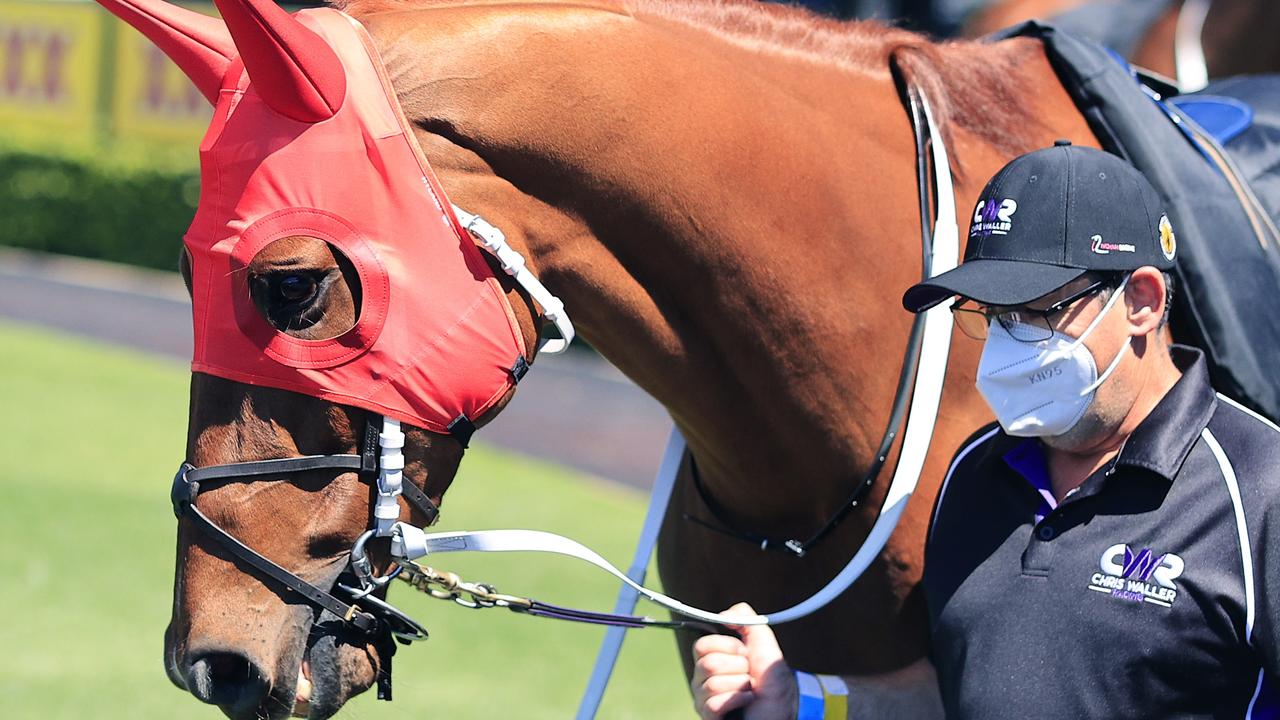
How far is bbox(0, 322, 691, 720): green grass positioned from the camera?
5.55m

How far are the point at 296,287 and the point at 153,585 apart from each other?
521cm

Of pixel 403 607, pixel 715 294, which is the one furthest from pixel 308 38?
pixel 403 607

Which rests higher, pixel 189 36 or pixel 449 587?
pixel 189 36

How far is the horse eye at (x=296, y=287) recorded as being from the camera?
6.70 feet

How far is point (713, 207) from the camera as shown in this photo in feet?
7.55

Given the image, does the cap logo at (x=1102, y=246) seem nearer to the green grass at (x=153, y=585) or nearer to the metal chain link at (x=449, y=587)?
the metal chain link at (x=449, y=587)

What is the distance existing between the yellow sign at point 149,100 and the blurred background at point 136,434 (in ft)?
0.10

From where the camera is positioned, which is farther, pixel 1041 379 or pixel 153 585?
pixel 153 585

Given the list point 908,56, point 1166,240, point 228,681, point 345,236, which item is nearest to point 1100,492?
point 1166,240

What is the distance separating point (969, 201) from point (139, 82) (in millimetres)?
15399

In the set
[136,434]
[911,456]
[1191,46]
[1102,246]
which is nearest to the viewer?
[1102,246]

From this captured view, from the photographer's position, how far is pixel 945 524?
92.8 inches

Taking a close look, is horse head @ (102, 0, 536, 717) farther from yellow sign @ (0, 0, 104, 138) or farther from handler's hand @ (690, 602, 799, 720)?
yellow sign @ (0, 0, 104, 138)

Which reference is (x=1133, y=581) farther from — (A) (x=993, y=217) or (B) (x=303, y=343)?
(B) (x=303, y=343)
